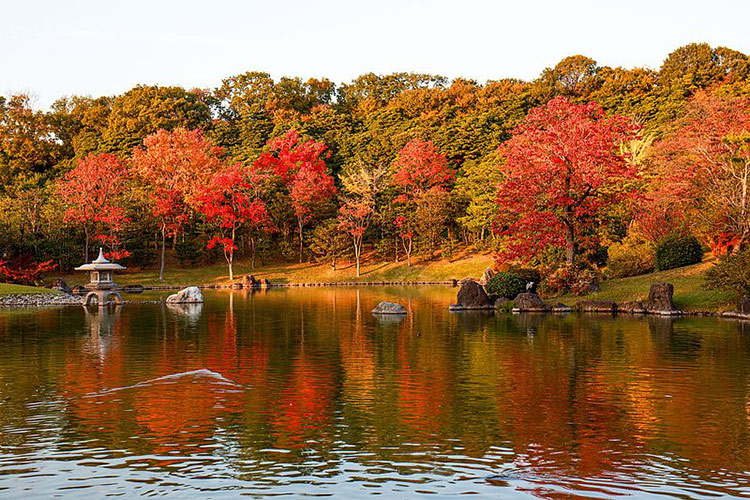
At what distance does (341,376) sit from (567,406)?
4.94 m

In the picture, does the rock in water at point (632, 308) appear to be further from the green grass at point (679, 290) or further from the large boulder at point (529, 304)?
the large boulder at point (529, 304)

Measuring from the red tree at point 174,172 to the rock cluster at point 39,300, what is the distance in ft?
61.9

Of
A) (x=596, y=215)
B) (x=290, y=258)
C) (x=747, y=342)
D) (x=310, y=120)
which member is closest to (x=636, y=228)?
(x=596, y=215)

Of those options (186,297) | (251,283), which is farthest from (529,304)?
(251,283)

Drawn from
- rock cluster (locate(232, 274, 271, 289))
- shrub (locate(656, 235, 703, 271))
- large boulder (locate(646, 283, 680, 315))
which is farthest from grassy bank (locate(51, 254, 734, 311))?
large boulder (locate(646, 283, 680, 315))

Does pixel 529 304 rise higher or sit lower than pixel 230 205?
lower

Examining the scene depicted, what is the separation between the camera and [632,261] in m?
36.9

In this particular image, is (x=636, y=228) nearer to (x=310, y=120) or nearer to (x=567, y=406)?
(x=567, y=406)

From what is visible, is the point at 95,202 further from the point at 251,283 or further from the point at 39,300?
the point at 39,300

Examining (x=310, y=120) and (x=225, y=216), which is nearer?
(x=225, y=216)

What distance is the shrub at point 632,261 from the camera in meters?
36.8

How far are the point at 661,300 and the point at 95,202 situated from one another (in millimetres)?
42874

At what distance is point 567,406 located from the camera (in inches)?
481

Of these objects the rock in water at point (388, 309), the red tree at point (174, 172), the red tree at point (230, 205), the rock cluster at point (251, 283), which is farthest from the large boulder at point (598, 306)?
the red tree at point (174, 172)
